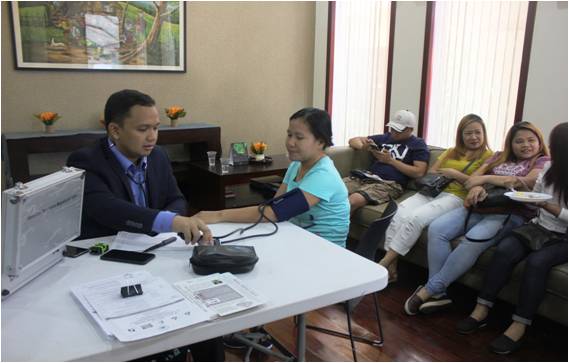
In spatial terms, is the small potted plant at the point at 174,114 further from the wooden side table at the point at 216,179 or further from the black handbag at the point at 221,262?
the black handbag at the point at 221,262

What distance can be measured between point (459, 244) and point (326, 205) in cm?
114

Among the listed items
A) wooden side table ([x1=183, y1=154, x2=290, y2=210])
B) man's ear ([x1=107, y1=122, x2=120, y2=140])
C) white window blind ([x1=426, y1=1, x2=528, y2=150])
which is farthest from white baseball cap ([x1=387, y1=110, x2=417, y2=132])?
man's ear ([x1=107, y1=122, x2=120, y2=140])

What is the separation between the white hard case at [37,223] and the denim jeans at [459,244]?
1.89m

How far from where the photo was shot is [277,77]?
5027 mm

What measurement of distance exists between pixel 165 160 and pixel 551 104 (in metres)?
2.57

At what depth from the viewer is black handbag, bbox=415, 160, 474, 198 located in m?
2.97

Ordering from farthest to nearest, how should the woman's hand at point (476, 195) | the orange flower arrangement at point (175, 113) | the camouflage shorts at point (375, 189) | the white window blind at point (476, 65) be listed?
1. the orange flower arrangement at point (175, 113)
2. the white window blind at point (476, 65)
3. the camouflage shorts at point (375, 189)
4. the woman's hand at point (476, 195)

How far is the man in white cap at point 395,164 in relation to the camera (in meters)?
3.29

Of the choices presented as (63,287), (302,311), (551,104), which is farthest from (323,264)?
(551,104)

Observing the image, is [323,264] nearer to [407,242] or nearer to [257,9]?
[407,242]

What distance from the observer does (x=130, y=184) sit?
1.62m

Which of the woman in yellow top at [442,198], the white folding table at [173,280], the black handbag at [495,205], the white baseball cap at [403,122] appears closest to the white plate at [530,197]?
the black handbag at [495,205]

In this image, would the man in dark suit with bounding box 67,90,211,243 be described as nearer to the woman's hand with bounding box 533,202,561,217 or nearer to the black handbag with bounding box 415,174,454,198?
the woman's hand with bounding box 533,202,561,217

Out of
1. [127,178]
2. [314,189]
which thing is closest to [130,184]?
[127,178]
